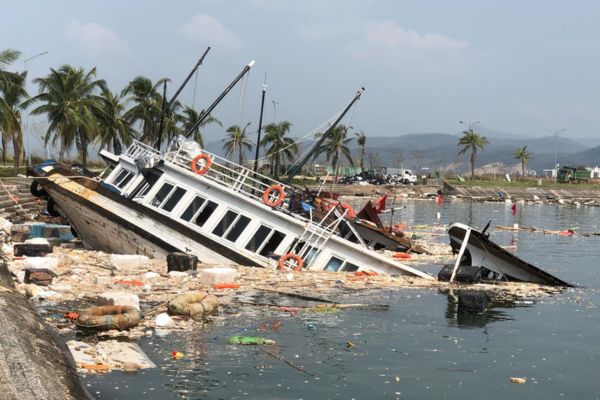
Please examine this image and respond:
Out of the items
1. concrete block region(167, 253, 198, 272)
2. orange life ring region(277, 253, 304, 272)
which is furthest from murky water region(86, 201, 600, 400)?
concrete block region(167, 253, 198, 272)

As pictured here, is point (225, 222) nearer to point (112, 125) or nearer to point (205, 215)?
point (205, 215)

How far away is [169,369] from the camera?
439 inches

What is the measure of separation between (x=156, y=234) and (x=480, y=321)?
935cm

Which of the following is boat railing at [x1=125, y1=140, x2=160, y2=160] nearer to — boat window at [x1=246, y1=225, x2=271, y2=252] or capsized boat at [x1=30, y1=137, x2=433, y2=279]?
capsized boat at [x1=30, y1=137, x2=433, y2=279]

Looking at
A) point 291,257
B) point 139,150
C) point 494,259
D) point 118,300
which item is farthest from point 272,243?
point 118,300

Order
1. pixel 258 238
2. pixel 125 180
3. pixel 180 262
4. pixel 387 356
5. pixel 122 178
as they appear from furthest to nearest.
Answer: pixel 122 178 → pixel 125 180 → pixel 258 238 → pixel 180 262 → pixel 387 356

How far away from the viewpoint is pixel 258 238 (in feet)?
68.4

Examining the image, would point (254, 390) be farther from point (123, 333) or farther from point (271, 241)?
point (271, 241)

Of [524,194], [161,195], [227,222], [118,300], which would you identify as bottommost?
[524,194]

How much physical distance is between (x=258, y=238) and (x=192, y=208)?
208 centimetres

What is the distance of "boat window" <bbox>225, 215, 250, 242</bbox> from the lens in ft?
68.2

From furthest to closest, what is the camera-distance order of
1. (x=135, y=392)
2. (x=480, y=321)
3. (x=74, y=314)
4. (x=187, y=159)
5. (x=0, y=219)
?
(x=0, y=219) → (x=187, y=159) → (x=480, y=321) → (x=74, y=314) → (x=135, y=392)

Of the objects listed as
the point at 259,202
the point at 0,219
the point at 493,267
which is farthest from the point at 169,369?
the point at 0,219

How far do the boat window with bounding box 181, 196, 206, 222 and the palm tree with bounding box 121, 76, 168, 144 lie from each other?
167 feet
